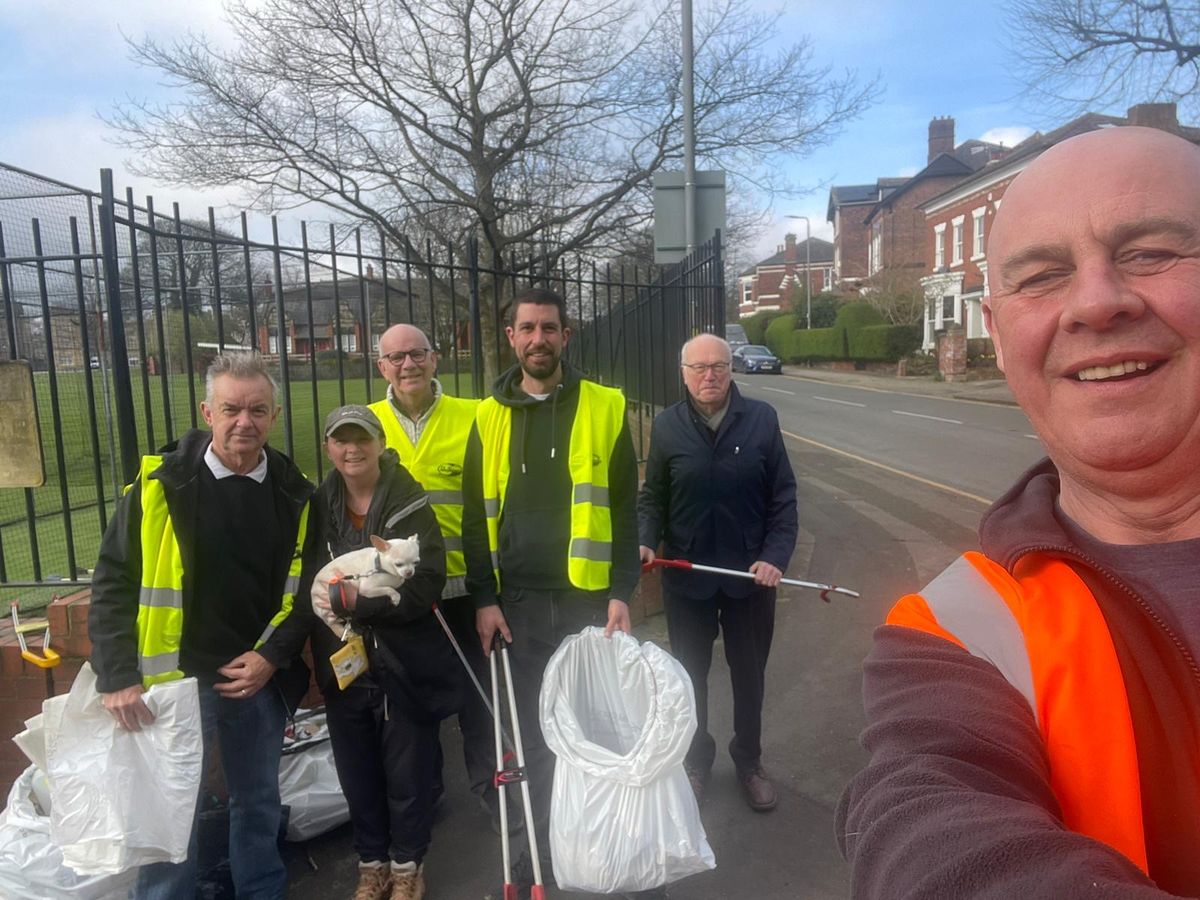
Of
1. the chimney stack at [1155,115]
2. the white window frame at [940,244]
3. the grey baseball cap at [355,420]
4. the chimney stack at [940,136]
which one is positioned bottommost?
the grey baseball cap at [355,420]

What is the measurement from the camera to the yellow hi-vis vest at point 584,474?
3021mm

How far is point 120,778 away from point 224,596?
0.61 meters

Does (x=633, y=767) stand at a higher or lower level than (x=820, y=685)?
higher

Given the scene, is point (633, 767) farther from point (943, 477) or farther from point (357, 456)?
point (943, 477)

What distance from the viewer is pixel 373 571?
2.61m

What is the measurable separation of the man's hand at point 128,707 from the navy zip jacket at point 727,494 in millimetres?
2030

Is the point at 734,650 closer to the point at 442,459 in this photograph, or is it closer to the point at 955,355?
the point at 442,459

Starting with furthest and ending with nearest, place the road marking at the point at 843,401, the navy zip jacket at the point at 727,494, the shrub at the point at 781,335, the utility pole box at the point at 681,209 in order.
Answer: the shrub at the point at 781,335 < the road marking at the point at 843,401 < the utility pole box at the point at 681,209 < the navy zip jacket at the point at 727,494

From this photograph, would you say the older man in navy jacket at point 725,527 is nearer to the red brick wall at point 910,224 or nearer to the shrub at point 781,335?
the shrub at point 781,335

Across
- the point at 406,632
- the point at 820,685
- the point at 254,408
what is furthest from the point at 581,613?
the point at 820,685

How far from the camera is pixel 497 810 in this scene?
3387mm

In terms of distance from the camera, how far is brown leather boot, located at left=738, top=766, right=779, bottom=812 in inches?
133

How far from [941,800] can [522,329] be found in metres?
2.49

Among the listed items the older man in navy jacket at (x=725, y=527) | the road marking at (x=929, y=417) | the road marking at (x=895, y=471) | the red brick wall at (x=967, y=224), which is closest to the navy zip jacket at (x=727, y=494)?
the older man in navy jacket at (x=725, y=527)
